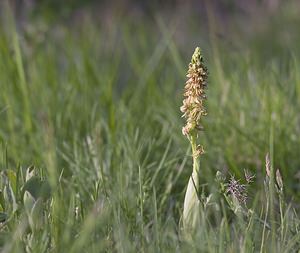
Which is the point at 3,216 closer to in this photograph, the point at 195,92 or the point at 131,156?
the point at 195,92

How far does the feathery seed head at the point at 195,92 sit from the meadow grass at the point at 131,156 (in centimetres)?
16

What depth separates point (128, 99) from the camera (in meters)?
3.48

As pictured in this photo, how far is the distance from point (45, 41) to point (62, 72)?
0.36 m

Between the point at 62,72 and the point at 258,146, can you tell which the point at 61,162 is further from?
the point at 62,72

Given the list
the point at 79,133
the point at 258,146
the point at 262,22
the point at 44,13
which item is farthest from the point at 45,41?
the point at 262,22

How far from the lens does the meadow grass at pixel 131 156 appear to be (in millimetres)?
1584

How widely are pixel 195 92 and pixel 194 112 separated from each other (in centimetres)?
5

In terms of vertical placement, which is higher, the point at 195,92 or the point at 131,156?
the point at 195,92

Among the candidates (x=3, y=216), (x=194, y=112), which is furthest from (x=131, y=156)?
(x=3, y=216)

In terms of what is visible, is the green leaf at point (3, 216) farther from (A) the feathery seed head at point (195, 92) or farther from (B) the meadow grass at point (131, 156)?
(A) the feathery seed head at point (195, 92)

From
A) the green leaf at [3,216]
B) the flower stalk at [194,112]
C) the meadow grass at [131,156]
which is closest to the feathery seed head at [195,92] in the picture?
the flower stalk at [194,112]

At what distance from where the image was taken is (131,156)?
2326 mm

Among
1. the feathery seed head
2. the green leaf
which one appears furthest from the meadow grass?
the feathery seed head

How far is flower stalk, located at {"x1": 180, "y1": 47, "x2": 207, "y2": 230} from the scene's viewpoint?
167 cm
